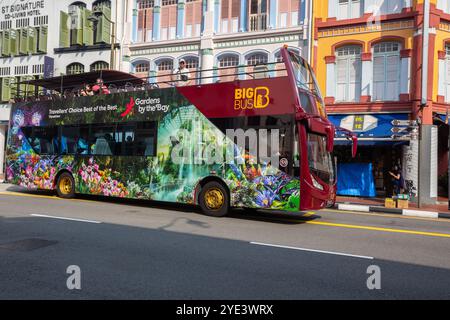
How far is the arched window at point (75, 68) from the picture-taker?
24.1 metres

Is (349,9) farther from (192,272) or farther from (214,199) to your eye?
(192,272)

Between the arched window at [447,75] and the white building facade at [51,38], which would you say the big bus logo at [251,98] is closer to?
the arched window at [447,75]

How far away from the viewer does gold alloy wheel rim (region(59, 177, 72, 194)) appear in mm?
13500

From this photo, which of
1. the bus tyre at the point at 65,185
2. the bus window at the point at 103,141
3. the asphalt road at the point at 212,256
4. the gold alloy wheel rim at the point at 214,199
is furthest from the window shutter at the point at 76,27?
the gold alloy wheel rim at the point at 214,199

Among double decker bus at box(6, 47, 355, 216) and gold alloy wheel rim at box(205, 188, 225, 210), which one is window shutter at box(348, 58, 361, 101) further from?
gold alloy wheel rim at box(205, 188, 225, 210)

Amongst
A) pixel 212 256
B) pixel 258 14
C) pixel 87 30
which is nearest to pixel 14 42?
pixel 87 30

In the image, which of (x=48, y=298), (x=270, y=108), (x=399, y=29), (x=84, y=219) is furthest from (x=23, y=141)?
(x=399, y=29)

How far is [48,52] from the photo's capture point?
82.9 ft

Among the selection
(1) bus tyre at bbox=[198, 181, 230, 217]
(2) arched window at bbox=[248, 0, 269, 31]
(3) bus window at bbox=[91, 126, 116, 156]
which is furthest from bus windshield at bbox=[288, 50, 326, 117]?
(2) arched window at bbox=[248, 0, 269, 31]

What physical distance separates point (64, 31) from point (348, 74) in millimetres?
17476

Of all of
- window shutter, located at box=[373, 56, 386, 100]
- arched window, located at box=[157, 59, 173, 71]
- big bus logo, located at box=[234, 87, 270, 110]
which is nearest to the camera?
big bus logo, located at box=[234, 87, 270, 110]

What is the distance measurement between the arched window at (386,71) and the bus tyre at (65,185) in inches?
536

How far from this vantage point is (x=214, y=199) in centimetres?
1034

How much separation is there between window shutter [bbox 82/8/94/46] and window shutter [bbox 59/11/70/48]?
1.57 meters
